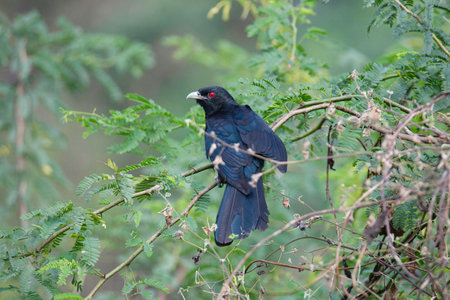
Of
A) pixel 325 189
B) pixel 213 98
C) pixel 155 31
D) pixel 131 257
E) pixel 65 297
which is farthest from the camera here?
pixel 155 31

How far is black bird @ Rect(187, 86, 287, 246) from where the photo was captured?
299cm

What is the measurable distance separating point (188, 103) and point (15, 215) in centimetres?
512

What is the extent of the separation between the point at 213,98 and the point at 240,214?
1652mm

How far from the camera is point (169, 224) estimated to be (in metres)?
2.50

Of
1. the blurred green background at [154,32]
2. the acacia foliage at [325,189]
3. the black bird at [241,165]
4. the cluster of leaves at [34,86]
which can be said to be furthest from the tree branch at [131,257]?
the blurred green background at [154,32]

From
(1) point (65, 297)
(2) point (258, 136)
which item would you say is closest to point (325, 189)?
(2) point (258, 136)

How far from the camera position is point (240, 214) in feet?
9.95

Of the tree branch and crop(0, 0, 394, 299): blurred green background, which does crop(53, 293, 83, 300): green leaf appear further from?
crop(0, 0, 394, 299): blurred green background

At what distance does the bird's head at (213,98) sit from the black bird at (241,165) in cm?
19

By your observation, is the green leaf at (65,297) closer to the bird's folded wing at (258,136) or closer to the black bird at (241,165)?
the black bird at (241,165)

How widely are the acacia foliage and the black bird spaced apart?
13 centimetres

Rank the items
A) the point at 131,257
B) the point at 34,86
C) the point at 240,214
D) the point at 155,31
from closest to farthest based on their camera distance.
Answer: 1. the point at 131,257
2. the point at 240,214
3. the point at 34,86
4. the point at 155,31

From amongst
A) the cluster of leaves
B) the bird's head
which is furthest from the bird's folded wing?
the cluster of leaves

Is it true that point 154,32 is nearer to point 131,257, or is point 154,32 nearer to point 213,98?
point 213,98
